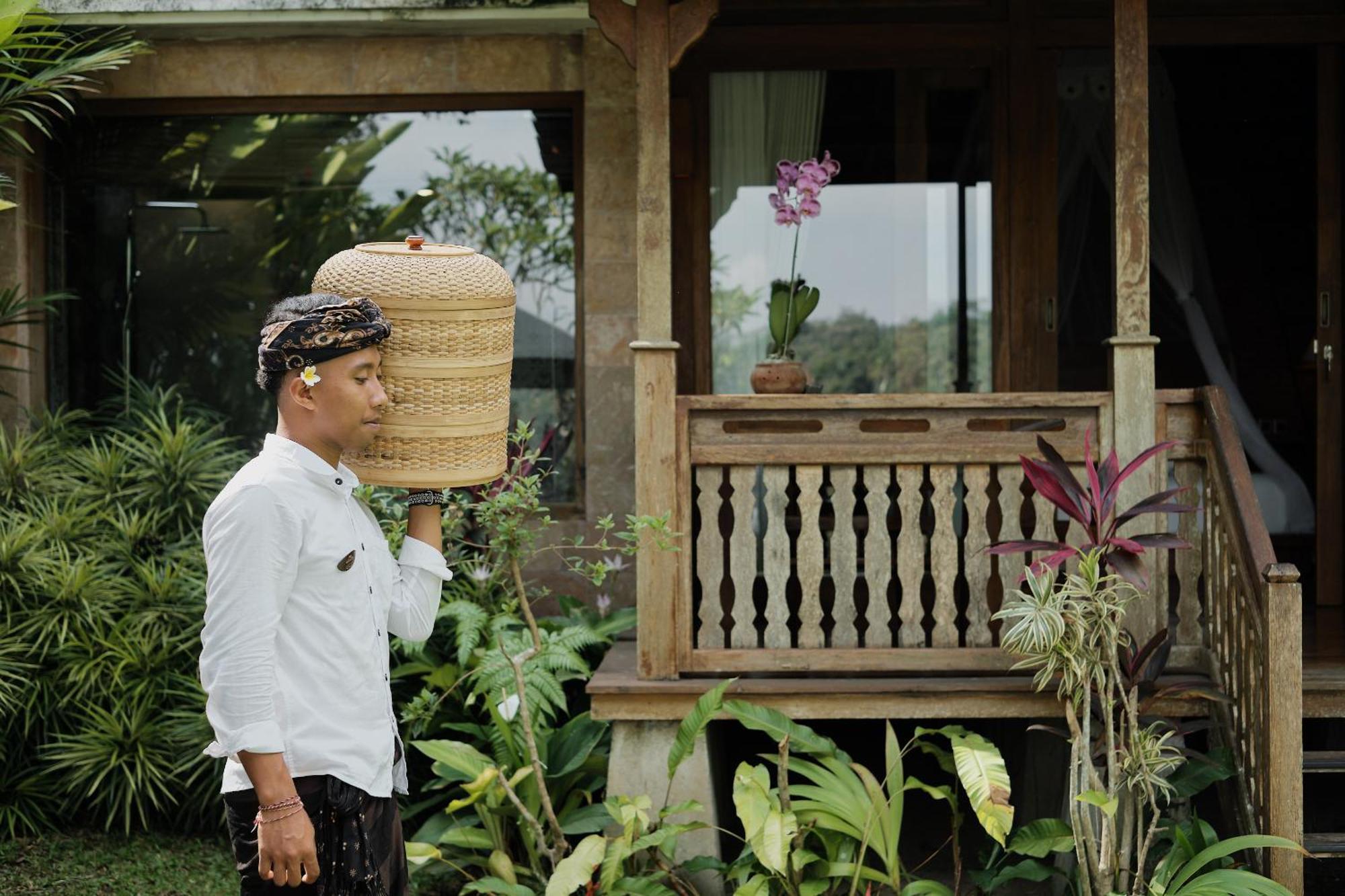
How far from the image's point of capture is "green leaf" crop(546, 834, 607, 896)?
14.7 ft

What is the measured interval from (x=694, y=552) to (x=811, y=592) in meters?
0.46

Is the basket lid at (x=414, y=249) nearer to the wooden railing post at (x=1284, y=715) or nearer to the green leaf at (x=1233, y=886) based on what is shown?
the wooden railing post at (x=1284, y=715)

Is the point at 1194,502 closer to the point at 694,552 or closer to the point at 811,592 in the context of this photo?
the point at 811,592

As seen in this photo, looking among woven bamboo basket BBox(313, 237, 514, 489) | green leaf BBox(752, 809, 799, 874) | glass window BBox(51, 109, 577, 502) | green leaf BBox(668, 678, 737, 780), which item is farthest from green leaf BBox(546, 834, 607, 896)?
glass window BBox(51, 109, 577, 502)

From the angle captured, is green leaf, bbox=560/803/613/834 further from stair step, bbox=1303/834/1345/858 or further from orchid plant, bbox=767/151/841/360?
stair step, bbox=1303/834/1345/858

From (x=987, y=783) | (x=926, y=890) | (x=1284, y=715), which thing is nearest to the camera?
(x=1284, y=715)

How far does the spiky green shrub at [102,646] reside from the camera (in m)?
5.63

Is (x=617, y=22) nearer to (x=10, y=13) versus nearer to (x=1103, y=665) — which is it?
(x=10, y=13)

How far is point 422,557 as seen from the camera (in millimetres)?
2887

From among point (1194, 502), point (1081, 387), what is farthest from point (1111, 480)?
point (1081, 387)

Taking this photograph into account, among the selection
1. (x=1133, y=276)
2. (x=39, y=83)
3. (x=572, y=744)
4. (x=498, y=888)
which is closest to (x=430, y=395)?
(x=498, y=888)

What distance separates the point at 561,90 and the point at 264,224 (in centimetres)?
162

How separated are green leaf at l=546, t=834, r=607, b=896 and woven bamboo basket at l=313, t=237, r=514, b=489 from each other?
1.98 m

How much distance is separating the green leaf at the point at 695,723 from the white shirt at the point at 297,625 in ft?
6.82
